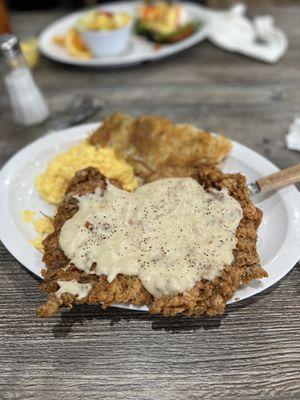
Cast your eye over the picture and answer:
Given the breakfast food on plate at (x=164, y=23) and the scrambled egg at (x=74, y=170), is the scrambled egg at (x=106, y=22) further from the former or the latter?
the scrambled egg at (x=74, y=170)

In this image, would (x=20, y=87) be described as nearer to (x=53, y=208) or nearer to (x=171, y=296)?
(x=53, y=208)

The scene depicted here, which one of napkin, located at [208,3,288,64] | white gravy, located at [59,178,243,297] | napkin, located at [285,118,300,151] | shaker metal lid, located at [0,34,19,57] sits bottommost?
napkin, located at [285,118,300,151]

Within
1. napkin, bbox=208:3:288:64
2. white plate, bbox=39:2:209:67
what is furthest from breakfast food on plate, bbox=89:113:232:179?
napkin, bbox=208:3:288:64

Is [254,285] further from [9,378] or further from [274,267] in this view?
[9,378]

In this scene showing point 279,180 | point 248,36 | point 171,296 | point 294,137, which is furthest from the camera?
point 248,36

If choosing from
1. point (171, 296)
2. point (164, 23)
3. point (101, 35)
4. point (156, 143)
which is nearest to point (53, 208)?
point (156, 143)

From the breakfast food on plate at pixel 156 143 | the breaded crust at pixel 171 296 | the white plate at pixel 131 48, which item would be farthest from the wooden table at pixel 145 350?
the white plate at pixel 131 48

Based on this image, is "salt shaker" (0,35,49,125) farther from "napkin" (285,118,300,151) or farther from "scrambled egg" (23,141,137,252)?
"napkin" (285,118,300,151)
